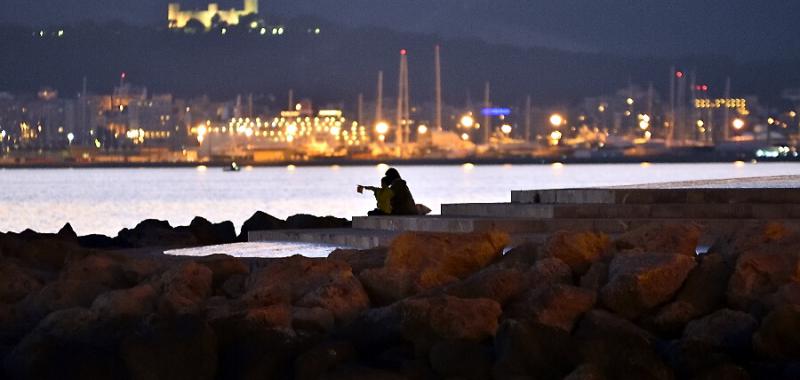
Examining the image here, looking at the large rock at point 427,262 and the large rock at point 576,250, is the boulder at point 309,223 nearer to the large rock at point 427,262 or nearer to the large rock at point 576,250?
the large rock at point 427,262

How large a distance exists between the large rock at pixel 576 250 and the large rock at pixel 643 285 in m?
0.40

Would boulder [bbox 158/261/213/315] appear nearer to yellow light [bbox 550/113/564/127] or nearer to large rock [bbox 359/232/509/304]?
large rock [bbox 359/232/509/304]

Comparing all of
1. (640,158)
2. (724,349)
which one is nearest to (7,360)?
(724,349)

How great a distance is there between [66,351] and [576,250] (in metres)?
2.18

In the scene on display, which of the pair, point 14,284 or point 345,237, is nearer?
point 14,284

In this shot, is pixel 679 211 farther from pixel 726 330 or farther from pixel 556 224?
pixel 726 330

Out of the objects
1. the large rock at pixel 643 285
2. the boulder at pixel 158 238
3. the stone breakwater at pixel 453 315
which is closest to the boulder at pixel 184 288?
the stone breakwater at pixel 453 315

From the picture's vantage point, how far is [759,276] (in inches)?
285

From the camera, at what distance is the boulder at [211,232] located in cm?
1409

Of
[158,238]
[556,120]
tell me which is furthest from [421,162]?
[158,238]

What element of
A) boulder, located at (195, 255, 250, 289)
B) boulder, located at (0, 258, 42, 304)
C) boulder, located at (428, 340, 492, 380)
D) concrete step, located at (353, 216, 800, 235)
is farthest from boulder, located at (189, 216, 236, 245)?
boulder, located at (428, 340, 492, 380)

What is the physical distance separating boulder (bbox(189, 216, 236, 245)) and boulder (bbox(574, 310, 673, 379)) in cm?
694

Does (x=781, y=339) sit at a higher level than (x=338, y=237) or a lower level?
lower

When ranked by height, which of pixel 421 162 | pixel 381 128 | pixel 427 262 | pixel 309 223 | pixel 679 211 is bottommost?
pixel 421 162
